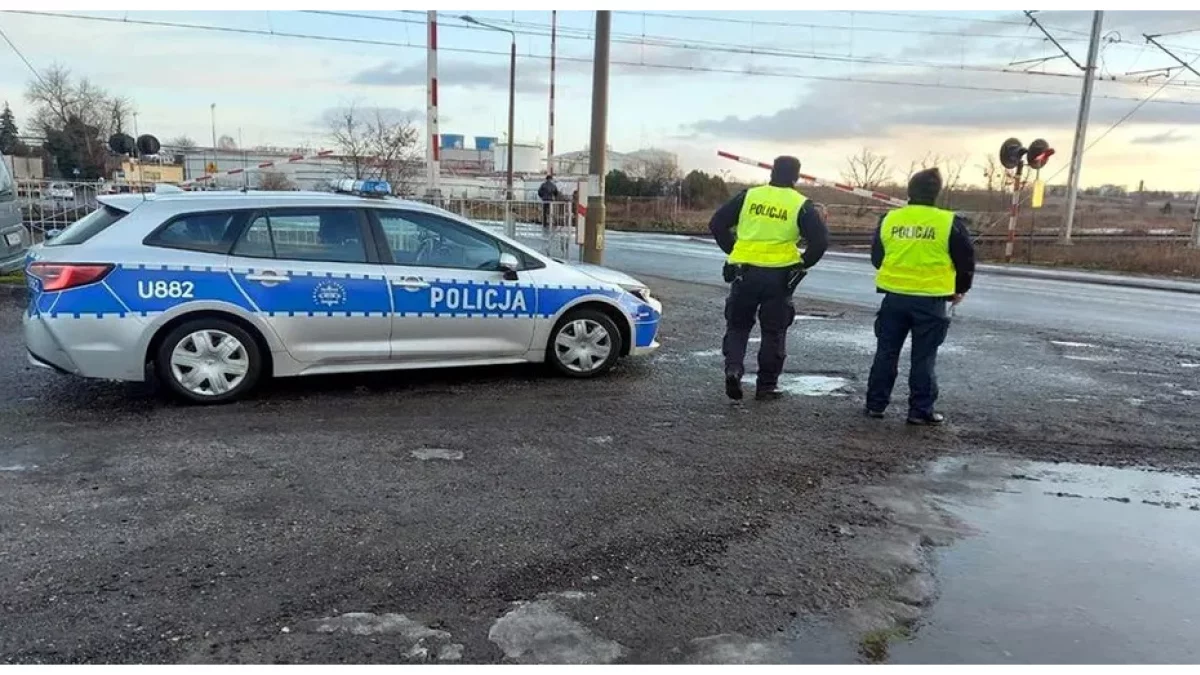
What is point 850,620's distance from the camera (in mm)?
3107

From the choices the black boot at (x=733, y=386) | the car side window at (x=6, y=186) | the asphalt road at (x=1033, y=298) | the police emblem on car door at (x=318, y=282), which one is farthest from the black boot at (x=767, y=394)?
the car side window at (x=6, y=186)

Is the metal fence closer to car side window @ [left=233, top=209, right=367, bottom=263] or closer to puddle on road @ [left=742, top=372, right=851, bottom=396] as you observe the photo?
car side window @ [left=233, top=209, right=367, bottom=263]

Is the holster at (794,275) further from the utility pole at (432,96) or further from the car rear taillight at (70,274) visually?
the utility pole at (432,96)

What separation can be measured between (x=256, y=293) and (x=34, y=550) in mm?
2558

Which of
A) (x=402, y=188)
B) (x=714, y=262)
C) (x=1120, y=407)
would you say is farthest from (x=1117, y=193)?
(x=1120, y=407)

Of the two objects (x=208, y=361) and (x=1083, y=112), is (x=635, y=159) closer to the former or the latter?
(x=1083, y=112)

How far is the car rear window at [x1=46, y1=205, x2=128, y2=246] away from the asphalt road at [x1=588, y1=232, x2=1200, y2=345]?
9.97 metres

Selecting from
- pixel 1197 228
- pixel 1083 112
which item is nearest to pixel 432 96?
pixel 1083 112

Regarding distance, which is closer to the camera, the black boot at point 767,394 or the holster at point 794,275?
the holster at point 794,275

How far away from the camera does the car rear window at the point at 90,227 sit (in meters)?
5.61

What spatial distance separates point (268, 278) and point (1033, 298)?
12.9m

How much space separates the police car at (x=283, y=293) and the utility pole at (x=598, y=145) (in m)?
4.81

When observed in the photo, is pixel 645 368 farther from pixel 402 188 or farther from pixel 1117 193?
pixel 1117 193

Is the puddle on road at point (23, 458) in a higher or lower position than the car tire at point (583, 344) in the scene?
lower
